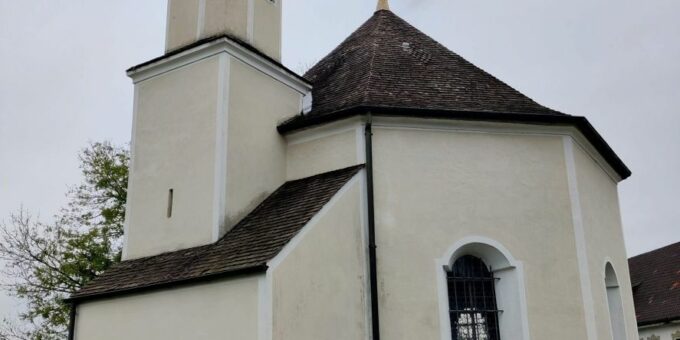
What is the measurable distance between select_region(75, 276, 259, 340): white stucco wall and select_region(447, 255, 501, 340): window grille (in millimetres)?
3467

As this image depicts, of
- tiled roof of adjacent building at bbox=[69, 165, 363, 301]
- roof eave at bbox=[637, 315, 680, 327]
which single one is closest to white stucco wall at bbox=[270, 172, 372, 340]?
tiled roof of adjacent building at bbox=[69, 165, 363, 301]

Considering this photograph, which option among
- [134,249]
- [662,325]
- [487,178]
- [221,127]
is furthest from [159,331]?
[662,325]

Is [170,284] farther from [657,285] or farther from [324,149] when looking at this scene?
[657,285]

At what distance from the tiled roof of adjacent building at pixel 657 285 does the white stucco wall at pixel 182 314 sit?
21.3m

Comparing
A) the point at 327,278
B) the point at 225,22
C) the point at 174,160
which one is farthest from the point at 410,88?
the point at 174,160

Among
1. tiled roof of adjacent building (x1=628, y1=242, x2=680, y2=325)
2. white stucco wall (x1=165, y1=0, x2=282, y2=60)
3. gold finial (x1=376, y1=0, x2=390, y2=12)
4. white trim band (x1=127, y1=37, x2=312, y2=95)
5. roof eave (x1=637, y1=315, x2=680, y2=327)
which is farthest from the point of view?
tiled roof of adjacent building (x1=628, y1=242, x2=680, y2=325)

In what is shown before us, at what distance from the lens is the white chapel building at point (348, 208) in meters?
8.99

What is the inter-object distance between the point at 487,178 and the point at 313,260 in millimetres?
3519

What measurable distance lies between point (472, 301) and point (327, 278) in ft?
8.95

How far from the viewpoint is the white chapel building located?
29.5 ft

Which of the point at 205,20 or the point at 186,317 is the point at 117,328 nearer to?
the point at 186,317

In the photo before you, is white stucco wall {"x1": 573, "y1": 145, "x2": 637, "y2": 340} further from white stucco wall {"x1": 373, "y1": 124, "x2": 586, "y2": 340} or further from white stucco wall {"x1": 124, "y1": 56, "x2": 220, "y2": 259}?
white stucco wall {"x1": 124, "y1": 56, "x2": 220, "y2": 259}

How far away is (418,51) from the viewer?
1315 centimetres

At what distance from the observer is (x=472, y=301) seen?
33.6ft
